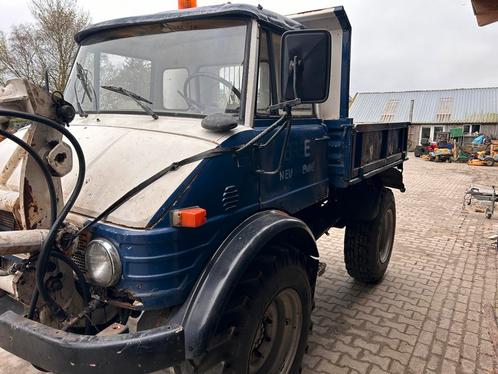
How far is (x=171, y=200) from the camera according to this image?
1.85 metres

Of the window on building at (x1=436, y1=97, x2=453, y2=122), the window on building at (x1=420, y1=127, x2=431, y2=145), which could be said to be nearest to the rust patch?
the window on building at (x1=420, y1=127, x2=431, y2=145)

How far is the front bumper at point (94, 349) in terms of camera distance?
162 centimetres

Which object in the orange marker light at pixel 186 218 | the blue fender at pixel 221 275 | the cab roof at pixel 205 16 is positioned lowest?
the blue fender at pixel 221 275

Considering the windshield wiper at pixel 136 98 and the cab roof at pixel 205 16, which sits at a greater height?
the cab roof at pixel 205 16

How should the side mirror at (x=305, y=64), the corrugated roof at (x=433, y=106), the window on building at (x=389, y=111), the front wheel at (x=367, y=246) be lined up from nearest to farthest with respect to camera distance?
the side mirror at (x=305, y=64) < the front wheel at (x=367, y=246) < the corrugated roof at (x=433, y=106) < the window on building at (x=389, y=111)

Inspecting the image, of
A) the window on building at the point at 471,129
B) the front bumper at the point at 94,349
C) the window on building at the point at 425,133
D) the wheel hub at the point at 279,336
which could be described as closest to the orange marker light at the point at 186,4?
the wheel hub at the point at 279,336

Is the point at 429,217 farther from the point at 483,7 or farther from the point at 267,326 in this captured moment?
the point at 267,326

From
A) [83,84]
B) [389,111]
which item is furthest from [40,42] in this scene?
[389,111]

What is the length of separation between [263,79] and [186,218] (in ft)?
4.07

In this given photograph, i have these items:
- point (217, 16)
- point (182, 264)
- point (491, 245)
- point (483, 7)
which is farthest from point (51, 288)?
point (491, 245)

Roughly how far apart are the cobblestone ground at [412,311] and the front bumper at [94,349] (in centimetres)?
167

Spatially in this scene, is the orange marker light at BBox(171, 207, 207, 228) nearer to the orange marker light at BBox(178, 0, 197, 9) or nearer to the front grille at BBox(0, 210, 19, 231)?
the front grille at BBox(0, 210, 19, 231)

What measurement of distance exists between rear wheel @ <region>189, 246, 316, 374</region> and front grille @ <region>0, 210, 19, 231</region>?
1.23m

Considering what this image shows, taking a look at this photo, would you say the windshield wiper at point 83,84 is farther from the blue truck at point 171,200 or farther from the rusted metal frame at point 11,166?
the rusted metal frame at point 11,166
